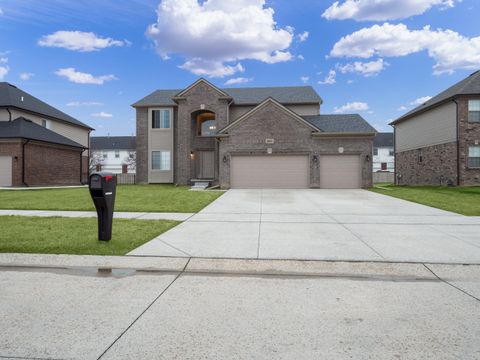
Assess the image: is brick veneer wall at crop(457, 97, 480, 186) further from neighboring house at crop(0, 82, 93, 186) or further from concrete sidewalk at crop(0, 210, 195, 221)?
neighboring house at crop(0, 82, 93, 186)

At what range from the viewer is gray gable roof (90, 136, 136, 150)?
58.1m

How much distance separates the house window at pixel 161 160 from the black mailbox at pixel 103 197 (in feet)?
64.7

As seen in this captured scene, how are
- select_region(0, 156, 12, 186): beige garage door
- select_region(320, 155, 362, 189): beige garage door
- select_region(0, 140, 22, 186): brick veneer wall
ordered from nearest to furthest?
select_region(320, 155, 362, 189): beige garage door < select_region(0, 140, 22, 186): brick veneer wall < select_region(0, 156, 12, 186): beige garage door

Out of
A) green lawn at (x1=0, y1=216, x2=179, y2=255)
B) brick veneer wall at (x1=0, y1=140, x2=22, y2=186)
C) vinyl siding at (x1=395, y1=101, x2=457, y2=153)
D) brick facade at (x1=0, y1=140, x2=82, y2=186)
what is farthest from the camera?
vinyl siding at (x1=395, y1=101, x2=457, y2=153)

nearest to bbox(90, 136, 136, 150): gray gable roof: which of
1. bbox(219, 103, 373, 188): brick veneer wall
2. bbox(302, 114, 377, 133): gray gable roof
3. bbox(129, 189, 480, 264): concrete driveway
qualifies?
bbox(219, 103, 373, 188): brick veneer wall

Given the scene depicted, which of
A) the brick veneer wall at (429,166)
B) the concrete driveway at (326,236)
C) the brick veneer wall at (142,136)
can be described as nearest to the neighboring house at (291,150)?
the brick veneer wall at (142,136)

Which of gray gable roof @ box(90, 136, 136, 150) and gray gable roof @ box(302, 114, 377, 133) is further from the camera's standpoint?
gray gable roof @ box(90, 136, 136, 150)

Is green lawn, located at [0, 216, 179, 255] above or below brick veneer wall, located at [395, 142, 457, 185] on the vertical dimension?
below

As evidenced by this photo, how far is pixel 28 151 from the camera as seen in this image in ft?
71.7

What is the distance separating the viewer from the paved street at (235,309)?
2.48 metres

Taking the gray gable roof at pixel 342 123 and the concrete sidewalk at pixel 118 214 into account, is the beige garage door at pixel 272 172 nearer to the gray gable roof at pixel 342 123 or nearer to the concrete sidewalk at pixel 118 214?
the gray gable roof at pixel 342 123

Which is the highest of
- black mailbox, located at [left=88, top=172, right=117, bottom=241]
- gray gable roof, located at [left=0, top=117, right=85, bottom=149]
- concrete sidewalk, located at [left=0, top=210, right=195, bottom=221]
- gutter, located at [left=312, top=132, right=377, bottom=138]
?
gray gable roof, located at [left=0, top=117, right=85, bottom=149]

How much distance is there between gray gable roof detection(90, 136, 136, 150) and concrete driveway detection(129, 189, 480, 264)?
54.1 meters

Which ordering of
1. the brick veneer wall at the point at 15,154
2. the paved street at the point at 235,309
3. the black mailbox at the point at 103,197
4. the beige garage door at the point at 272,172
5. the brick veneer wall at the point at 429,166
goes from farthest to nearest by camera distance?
the brick veneer wall at the point at 429,166, the brick veneer wall at the point at 15,154, the beige garage door at the point at 272,172, the black mailbox at the point at 103,197, the paved street at the point at 235,309
